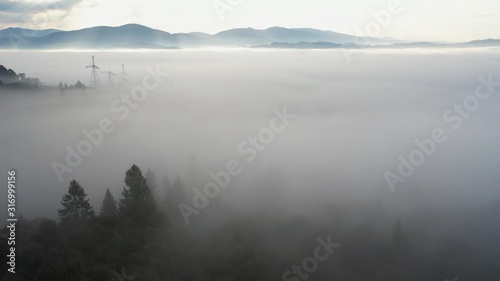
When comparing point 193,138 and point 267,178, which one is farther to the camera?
point 193,138

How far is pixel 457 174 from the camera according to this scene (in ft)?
305

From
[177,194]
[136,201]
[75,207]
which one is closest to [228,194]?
[177,194]

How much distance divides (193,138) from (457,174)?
74645 mm

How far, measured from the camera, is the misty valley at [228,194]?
29219 millimetres

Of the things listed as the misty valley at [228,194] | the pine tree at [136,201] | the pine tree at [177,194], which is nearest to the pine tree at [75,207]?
the misty valley at [228,194]

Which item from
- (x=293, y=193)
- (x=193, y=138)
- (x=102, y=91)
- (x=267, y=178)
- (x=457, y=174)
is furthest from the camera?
(x=102, y=91)

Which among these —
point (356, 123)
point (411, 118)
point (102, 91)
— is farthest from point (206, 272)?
point (411, 118)

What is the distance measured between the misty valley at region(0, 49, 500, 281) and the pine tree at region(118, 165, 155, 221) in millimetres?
143

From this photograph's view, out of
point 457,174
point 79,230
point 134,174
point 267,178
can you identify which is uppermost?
point 134,174

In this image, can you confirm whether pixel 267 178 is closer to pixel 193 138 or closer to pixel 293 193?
pixel 293 193

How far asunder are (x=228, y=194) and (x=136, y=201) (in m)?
23.9

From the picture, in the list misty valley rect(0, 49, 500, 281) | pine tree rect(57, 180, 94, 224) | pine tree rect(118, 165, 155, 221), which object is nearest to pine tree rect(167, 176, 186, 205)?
misty valley rect(0, 49, 500, 281)

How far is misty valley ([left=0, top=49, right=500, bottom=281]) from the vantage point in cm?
2922

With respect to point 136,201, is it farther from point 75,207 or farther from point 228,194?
point 228,194
